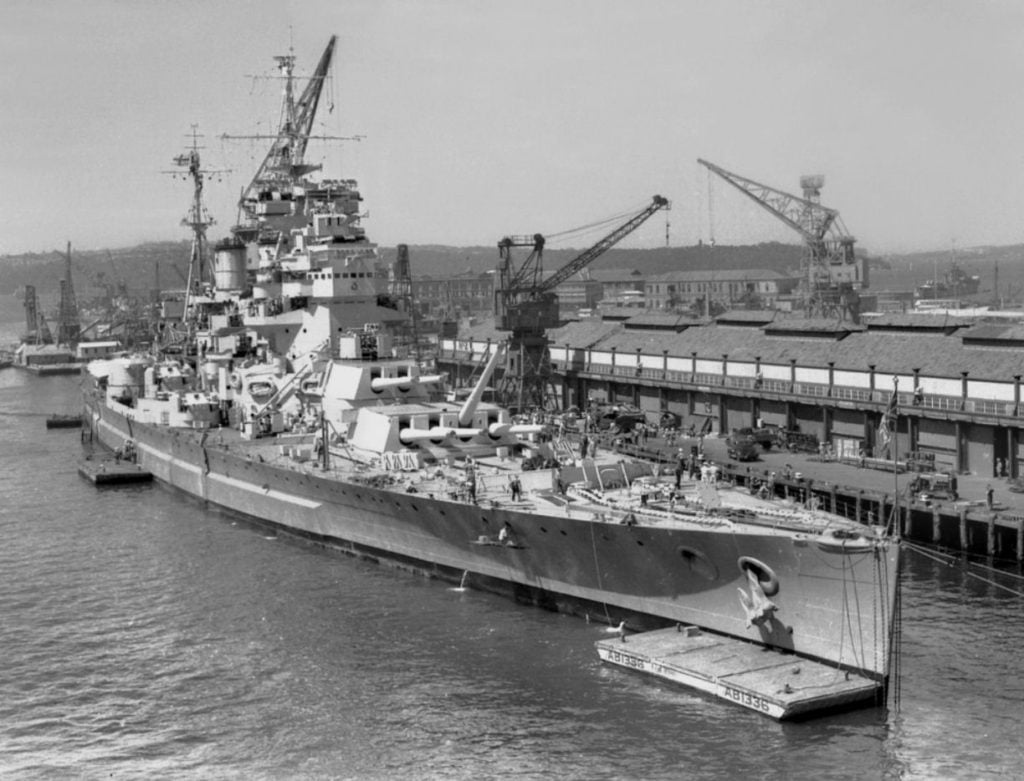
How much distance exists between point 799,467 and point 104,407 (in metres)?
30.0

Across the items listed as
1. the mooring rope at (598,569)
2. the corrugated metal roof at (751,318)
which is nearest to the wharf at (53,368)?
the corrugated metal roof at (751,318)

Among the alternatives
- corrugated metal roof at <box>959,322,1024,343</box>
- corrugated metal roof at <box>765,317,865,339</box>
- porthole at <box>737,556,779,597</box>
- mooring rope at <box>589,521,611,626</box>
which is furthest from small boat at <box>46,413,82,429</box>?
porthole at <box>737,556,779,597</box>

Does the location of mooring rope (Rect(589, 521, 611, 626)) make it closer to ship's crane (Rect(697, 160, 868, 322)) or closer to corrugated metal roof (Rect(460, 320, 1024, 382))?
corrugated metal roof (Rect(460, 320, 1024, 382))

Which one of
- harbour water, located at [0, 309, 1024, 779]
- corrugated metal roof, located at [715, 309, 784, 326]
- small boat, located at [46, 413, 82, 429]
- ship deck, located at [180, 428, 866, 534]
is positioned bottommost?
harbour water, located at [0, 309, 1024, 779]

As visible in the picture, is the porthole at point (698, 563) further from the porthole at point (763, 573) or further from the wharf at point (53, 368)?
the wharf at point (53, 368)

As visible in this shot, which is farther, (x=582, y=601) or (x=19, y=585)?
(x=19, y=585)

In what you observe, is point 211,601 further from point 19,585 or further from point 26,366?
point 26,366

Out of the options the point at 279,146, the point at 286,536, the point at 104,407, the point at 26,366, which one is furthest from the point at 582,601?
the point at 26,366

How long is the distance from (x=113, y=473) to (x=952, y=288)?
11942 centimetres

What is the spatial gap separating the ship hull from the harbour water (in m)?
0.72

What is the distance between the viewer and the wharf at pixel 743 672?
1992cm

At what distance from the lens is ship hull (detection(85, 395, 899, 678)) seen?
2069cm

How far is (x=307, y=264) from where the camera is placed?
39469 mm

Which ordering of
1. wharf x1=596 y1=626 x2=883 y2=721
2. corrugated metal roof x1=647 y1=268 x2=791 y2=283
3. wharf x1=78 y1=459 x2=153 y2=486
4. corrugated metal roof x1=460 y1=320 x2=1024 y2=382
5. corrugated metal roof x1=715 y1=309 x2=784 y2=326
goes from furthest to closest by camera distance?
corrugated metal roof x1=647 y1=268 x2=791 y2=283 → corrugated metal roof x1=715 y1=309 x2=784 y2=326 → wharf x1=78 y1=459 x2=153 y2=486 → corrugated metal roof x1=460 y1=320 x2=1024 y2=382 → wharf x1=596 y1=626 x2=883 y2=721
